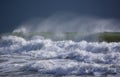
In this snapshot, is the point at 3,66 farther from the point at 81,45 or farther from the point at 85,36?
the point at 85,36

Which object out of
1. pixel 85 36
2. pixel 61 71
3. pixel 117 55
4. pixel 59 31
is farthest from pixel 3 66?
pixel 59 31

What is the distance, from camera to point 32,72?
12.1m

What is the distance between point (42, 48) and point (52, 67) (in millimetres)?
9103

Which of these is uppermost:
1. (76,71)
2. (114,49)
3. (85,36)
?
(85,36)

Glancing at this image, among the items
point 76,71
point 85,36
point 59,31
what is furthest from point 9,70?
point 59,31

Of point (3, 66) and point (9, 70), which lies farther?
point (3, 66)

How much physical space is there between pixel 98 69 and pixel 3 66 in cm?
505

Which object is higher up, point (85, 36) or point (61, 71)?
point (85, 36)

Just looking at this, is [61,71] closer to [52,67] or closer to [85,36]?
[52,67]

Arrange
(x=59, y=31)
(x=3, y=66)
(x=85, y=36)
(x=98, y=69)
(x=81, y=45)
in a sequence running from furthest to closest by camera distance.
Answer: (x=59, y=31), (x=85, y=36), (x=81, y=45), (x=3, y=66), (x=98, y=69)

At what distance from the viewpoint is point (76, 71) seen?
1173 cm

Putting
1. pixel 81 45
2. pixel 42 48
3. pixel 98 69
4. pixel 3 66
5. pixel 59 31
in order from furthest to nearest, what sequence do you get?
1. pixel 59 31
2. pixel 42 48
3. pixel 81 45
4. pixel 3 66
5. pixel 98 69

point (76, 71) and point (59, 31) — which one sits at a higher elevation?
point (59, 31)

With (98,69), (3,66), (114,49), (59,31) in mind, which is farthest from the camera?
(59,31)
